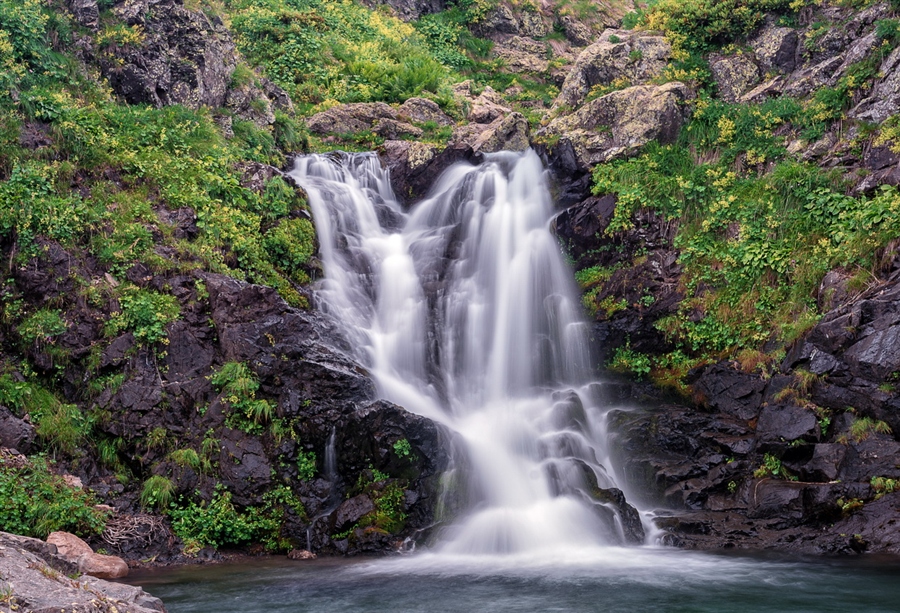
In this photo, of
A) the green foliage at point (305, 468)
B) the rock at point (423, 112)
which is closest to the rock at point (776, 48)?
the rock at point (423, 112)

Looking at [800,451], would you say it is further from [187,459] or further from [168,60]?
[168,60]

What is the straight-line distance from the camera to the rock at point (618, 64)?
18422mm

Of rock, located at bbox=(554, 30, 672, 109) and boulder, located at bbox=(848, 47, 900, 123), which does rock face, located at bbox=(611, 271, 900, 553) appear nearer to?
boulder, located at bbox=(848, 47, 900, 123)

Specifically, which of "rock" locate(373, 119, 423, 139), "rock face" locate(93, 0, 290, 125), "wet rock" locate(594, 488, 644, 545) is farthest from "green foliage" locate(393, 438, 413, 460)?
"rock" locate(373, 119, 423, 139)

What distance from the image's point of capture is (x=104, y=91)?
50.6 feet

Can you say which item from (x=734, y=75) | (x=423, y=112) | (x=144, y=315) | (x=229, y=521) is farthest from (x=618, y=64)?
(x=229, y=521)

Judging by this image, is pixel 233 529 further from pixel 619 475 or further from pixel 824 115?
pixel 824 115

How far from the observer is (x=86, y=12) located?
1636cm

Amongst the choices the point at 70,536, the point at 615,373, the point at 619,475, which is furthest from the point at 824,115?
the point at 70,536

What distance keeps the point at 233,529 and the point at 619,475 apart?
6.38 meters

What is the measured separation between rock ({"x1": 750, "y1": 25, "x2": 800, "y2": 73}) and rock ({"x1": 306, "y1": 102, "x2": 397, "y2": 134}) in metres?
10.4

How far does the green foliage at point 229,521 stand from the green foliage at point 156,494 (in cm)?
18

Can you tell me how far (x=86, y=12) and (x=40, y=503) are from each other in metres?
12.6

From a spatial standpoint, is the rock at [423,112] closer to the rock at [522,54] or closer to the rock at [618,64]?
the rock at [618,64]
